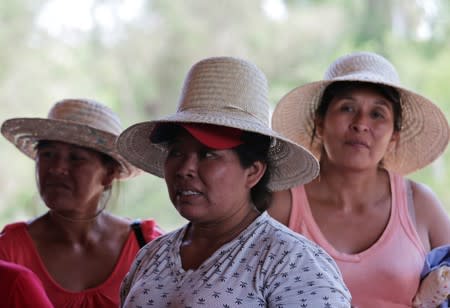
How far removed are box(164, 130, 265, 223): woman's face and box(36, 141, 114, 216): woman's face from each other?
88cm

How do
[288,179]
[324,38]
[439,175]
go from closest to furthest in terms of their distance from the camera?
[288,179] → [439,175] → [324,38]

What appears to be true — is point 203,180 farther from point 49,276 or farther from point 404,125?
point 404,125

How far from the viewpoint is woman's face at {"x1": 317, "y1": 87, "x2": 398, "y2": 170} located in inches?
99.0

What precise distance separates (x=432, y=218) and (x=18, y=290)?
1.42m

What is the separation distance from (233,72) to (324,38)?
17.2 ft

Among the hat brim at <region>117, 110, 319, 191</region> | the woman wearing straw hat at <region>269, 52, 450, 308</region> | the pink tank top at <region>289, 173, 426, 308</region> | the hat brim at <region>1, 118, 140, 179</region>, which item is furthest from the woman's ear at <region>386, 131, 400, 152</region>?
the hat brim at <region>1, 118, 140, 179</region>

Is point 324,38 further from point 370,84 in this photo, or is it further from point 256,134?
point 256,134

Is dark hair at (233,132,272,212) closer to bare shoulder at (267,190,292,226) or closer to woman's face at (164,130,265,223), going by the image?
woman's face at (164,130,265,223)

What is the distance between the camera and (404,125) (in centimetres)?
281

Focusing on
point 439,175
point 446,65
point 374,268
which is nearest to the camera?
point 374,268

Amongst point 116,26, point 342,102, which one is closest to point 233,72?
point 342,102

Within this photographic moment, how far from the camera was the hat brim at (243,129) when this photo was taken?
186cm

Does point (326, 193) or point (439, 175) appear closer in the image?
point (326, 193)

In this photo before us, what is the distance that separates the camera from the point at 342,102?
2.58 metres
